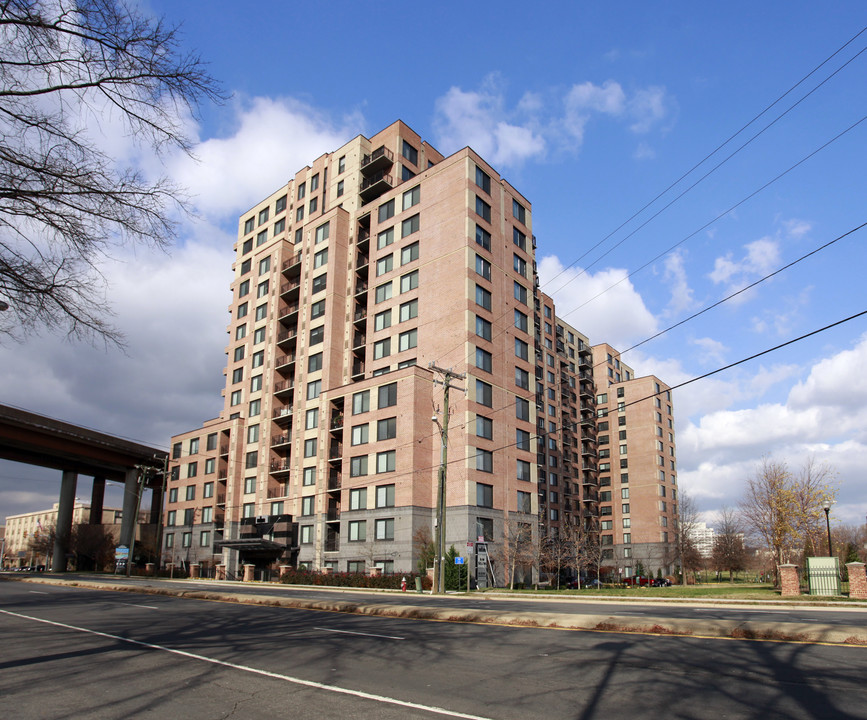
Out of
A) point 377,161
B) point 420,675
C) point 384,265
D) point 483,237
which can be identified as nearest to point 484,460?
point 483,237

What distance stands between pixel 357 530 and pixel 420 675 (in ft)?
149

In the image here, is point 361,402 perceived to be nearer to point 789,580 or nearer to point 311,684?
point 789,580

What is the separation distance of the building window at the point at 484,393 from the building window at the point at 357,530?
45.6ft

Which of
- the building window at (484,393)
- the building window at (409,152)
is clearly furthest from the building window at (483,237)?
the building window at (409,152)

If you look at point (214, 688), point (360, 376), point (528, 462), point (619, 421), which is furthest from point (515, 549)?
point (619, 421)

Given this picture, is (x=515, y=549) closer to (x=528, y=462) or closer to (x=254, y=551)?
(x=528, y=462)

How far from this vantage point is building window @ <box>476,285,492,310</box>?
180ft

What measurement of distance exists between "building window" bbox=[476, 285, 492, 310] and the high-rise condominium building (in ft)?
0.63

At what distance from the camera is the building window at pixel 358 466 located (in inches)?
2110

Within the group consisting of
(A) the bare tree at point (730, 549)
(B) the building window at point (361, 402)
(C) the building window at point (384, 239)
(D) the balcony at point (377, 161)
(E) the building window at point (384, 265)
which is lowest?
(A) the bare tree at point (730, 549)

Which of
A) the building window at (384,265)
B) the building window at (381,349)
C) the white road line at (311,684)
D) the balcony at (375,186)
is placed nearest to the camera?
the white road line at (311,684)

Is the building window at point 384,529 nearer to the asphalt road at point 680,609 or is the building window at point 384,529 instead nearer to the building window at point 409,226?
the asphalt road at point 680,609

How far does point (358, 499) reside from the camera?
53.4 metres

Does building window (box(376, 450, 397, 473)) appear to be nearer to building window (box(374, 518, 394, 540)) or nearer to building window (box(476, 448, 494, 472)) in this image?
building window (box(374, 518, 394, 540))
